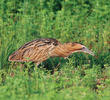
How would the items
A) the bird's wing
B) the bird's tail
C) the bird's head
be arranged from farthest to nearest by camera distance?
the bird's head < the bird's wing < the bird's tail

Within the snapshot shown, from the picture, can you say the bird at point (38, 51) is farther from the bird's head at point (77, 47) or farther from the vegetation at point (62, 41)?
the vegetation at point (62, 41)

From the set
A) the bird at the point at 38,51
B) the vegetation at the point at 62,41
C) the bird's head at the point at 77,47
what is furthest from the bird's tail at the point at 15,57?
the bird's head at the point at 77,47

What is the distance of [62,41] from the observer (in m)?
9.32

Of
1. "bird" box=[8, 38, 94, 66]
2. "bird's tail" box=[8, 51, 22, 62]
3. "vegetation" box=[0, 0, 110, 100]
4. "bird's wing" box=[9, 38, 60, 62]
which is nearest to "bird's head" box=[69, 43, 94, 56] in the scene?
"bird" box=[8, 38, 94, 66]

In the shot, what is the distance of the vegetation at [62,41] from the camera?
6.05m

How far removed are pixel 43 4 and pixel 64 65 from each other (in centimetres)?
325

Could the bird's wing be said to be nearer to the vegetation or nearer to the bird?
the bird

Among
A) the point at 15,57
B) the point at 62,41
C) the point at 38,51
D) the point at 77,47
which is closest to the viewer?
the point at 15,57

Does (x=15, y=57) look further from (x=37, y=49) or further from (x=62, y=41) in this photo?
(x=62, y=41)

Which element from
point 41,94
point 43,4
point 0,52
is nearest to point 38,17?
point 43,4

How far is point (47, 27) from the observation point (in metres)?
9.66

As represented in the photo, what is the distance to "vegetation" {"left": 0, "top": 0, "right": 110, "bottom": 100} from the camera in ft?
19.9

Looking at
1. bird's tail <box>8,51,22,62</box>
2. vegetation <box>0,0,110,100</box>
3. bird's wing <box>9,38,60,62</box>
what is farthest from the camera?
bird's wing <box>9,38,60,62</box>

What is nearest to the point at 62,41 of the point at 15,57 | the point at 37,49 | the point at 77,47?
the point at 77,47
